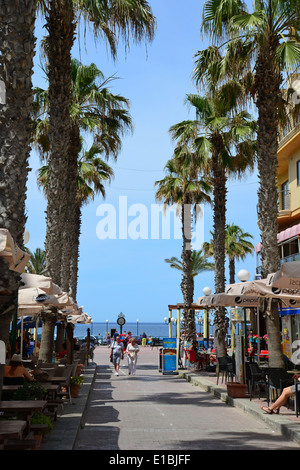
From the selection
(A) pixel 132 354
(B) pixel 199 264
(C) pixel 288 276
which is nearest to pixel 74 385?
(C) pixel 288 276

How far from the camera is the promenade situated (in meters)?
9.40

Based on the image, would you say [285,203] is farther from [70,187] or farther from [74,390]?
[74,390]

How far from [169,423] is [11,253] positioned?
19.2 ft

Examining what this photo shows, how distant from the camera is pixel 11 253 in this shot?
24.8 ft

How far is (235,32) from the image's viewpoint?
52.2ft

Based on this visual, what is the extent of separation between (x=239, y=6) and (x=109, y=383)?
44.7ft

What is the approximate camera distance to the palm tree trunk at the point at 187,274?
3084 cm

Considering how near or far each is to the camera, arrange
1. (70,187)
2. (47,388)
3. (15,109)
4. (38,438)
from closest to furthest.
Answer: (38,438) → (15,109) → (47,388) → (70,187)

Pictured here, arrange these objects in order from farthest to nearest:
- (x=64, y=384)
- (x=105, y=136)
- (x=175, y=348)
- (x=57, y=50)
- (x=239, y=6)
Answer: (x=175, y=348) → (x=105, y=136) → (x=239, y=6) → (x=57, y=50) → (x=64, y=384)

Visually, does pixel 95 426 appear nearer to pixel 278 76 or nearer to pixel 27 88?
pixel 27 88

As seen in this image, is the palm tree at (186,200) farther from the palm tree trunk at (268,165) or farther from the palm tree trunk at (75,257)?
the palm tree trunk at (268,165)

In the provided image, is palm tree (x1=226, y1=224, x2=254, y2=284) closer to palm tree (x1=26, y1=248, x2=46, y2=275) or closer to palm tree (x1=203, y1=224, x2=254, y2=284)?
palm tree (x1=203, y1=224, x2=254, y2=284)

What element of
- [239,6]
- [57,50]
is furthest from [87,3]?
[239,6]

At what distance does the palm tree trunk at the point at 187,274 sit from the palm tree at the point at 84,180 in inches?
194
